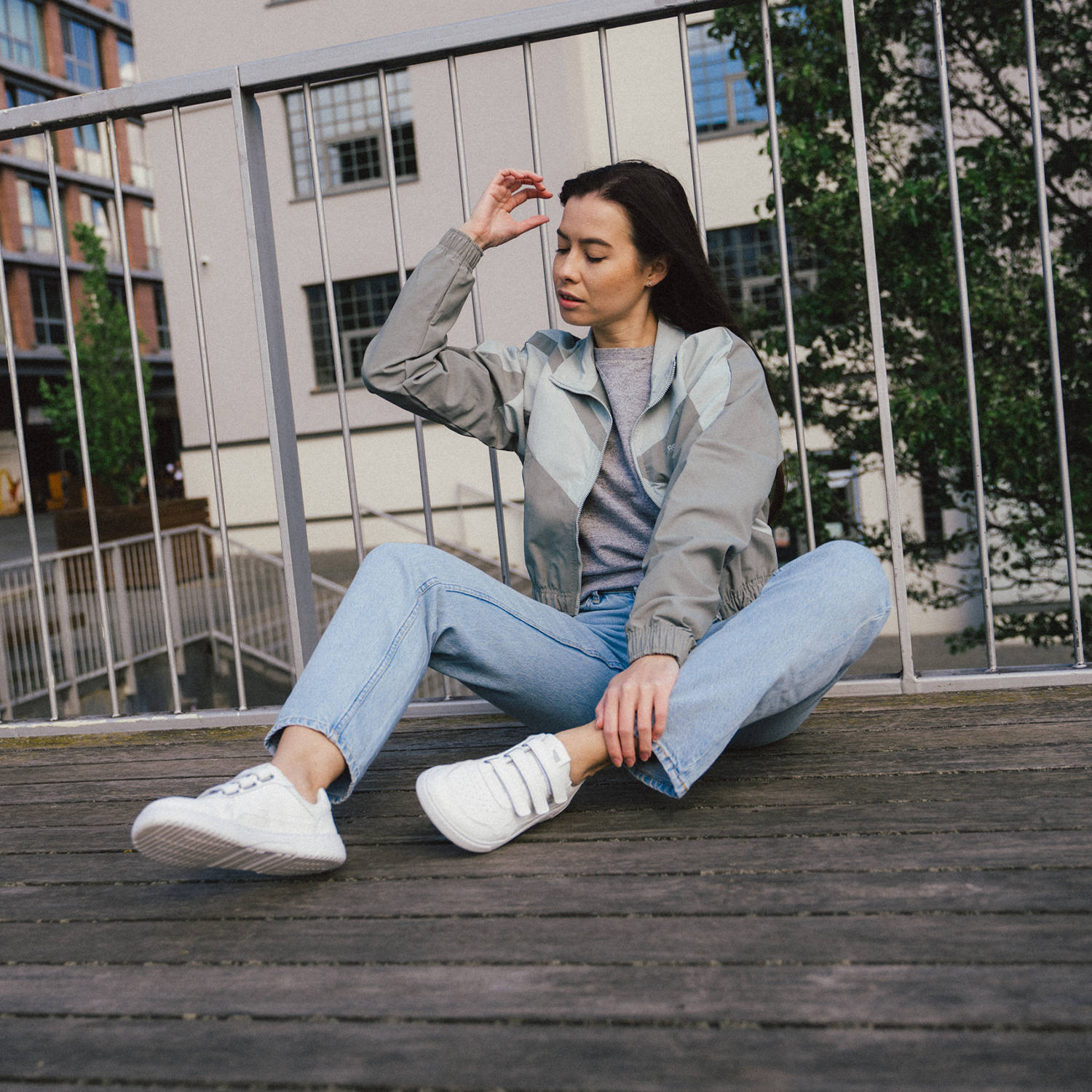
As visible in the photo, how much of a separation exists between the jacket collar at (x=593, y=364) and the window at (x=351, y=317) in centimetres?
1178

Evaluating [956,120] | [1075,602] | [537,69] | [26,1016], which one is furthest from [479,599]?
[537,69]

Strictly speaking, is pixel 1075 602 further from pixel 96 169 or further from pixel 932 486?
pixel 96 169

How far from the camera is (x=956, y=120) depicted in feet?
18.5

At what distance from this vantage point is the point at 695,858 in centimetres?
132

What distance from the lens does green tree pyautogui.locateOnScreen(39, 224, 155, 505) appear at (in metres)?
14.7

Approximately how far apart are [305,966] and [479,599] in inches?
23.0

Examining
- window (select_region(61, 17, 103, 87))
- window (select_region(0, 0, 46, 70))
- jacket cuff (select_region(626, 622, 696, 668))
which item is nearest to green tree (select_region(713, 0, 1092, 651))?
jacket cuff (select_region(626, 622, 696, 668))

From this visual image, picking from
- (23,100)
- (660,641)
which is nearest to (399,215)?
(660,641)

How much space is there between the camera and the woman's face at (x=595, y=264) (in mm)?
1759

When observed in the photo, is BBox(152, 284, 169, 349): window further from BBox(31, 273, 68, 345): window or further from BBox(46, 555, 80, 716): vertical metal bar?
BBox(46, 555, 80, 716): vertical metal bar

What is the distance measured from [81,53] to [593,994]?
32.3 metres

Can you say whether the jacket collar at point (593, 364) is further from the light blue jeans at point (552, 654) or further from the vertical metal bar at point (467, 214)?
the light blue jeans at point (552, 654)

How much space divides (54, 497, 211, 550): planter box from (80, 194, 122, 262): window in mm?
Result: 17056

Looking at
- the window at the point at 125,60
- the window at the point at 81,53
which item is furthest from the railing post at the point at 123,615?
the window at the point at 125,60
